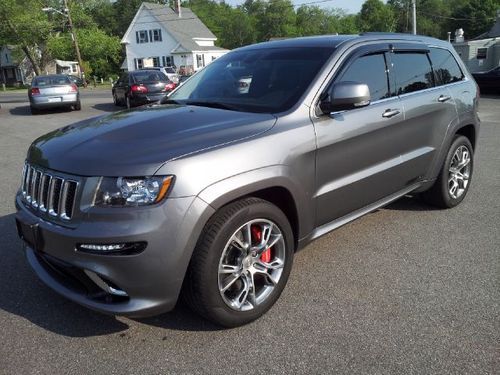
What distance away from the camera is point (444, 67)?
5.22 metres

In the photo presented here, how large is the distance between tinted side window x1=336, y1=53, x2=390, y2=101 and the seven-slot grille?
2.21m

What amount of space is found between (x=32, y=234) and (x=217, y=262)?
46.0 inches

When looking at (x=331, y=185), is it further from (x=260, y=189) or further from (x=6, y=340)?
(x=6, y=340)

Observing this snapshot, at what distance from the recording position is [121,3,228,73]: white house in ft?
191

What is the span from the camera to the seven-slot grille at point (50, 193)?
290 centimetres

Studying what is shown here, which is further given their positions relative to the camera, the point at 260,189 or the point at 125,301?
the point at 260,189

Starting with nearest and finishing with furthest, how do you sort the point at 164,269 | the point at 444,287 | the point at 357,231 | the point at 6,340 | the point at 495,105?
the point at 164,269, the point at 6,340, the point at 444,287, the point at 357,231, the point at 495,105

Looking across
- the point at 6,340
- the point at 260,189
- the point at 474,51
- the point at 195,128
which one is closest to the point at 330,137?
the point at 260,189

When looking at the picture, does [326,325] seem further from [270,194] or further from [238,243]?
[270,194]

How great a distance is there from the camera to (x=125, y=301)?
2.88 m

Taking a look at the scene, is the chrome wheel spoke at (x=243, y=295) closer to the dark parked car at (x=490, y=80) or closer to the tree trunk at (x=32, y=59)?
the dark parked car at (x=490, y=80)

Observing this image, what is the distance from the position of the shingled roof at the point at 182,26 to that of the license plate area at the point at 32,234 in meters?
56.4

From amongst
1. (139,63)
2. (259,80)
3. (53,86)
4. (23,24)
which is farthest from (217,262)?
(23,24)

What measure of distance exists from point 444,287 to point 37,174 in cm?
296
